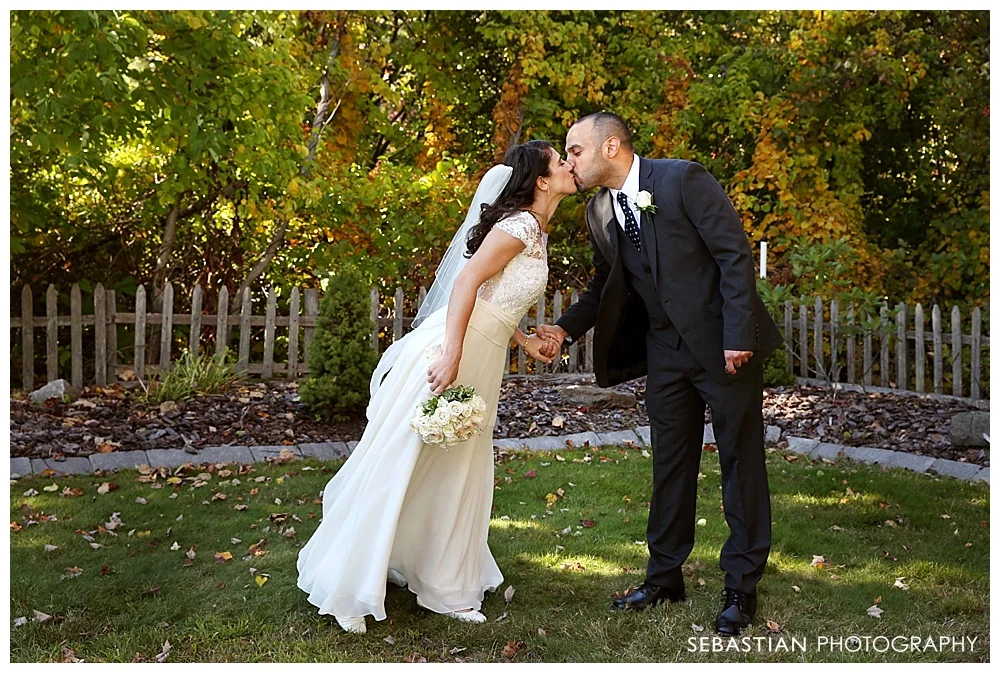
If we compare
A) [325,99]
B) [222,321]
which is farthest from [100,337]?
[325,99]

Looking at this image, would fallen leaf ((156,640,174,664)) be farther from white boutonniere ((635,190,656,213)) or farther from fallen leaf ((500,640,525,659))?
white boutonniere ((635,190,656,213))

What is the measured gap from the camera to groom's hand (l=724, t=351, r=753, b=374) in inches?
129

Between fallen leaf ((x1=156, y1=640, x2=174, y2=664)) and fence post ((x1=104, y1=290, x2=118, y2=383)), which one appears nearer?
fallen leaf ((x1=156, y1=640, x2=174, y2=664))

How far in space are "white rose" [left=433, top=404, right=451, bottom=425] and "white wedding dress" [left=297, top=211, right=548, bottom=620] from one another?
158mm

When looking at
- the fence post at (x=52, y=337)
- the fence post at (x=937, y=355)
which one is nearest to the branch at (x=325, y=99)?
the fence post at (x=52, y=337)

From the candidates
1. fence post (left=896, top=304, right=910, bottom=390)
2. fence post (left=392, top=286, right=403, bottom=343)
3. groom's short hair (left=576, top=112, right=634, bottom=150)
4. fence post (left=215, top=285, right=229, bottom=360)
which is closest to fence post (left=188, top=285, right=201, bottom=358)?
fence post (left=215, top=285, right=229, bottom=360)

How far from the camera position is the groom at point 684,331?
335 centimetres

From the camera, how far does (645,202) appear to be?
3404mm

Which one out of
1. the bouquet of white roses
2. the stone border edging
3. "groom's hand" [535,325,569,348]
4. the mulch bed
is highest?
"groom's hand" [535,325,569,348]

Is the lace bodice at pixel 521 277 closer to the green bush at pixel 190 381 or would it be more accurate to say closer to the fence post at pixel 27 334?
the green bush at pixel 190 381

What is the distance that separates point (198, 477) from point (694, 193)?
348 cm

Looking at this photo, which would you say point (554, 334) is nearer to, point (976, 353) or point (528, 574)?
point (528, 574)

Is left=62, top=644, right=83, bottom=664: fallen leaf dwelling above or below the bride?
below

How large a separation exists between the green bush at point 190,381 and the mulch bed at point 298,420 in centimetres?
14
